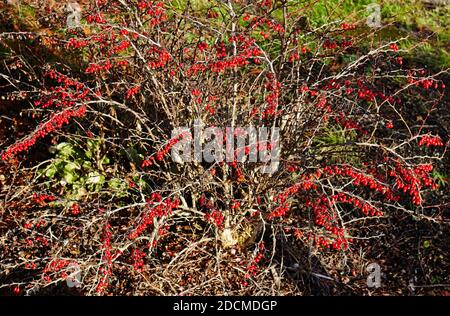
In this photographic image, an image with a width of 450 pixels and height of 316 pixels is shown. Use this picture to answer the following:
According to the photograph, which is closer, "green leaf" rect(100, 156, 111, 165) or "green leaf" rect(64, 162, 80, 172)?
"green leaf" rect(64, 162, 80, 172)

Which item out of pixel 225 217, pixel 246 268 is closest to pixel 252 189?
pixel 225 217

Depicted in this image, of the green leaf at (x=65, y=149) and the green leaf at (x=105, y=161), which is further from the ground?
the green leaf at (x=65, y=149)

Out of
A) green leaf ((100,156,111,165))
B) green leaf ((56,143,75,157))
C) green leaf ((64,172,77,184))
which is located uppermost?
green leaf ((56,143,75,157))

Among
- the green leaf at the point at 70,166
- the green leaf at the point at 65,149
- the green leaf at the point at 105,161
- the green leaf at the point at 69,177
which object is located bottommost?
the green leaf at the point at 69,177

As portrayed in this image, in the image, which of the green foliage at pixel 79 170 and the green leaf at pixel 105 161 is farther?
the green leaf at pixel 105 161

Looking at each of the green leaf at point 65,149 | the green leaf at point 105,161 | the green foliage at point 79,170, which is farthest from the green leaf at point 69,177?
the green leaf at point 105,161

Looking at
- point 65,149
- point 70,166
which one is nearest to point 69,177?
point 70,166

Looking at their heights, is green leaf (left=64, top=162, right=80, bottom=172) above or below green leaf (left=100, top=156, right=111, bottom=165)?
above

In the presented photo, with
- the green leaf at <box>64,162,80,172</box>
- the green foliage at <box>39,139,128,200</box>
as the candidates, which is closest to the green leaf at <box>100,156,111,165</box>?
the green foliage at <box>39,139,128,200</box>

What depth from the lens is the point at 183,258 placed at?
3.75 meters

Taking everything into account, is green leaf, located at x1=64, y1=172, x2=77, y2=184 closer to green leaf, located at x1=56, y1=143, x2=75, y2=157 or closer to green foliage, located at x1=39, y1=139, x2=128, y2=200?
green foliage, located at x1=39, y1=139, x2=128, y2=200

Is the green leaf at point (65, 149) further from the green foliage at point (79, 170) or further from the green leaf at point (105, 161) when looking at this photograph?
the green leaf at point (105, 161)

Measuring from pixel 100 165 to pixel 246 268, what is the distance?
62.7 inches

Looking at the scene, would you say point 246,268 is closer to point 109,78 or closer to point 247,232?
point 247,232
